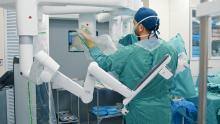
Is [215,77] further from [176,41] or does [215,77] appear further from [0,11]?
[0,11]

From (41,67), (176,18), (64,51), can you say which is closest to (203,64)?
(41,67)

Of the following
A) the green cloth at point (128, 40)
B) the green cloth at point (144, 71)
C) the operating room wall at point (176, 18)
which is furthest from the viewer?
the operating room wall at point (176, 18)

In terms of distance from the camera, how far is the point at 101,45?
1706 mm

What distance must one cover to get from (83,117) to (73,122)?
0.47 meters

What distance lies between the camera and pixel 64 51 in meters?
3.88

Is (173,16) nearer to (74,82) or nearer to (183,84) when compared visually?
(183,84)

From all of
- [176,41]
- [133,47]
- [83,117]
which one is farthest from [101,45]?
[83,117]

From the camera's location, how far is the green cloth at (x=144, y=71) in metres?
1.88

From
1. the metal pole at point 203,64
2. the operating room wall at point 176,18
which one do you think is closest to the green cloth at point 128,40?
the metal pole at point 203,64

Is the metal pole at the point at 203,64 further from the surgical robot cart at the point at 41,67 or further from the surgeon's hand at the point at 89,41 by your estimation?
the surgeon's hand at the point at 89,41

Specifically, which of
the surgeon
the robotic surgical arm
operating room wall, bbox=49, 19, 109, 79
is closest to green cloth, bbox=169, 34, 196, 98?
the surgeon

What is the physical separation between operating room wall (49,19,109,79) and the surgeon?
1.95 meters

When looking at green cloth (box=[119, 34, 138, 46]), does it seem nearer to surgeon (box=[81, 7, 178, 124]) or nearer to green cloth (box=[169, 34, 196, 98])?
surgeon (box=[81, 7, 178, 124])

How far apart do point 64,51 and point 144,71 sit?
2164 millimetres
